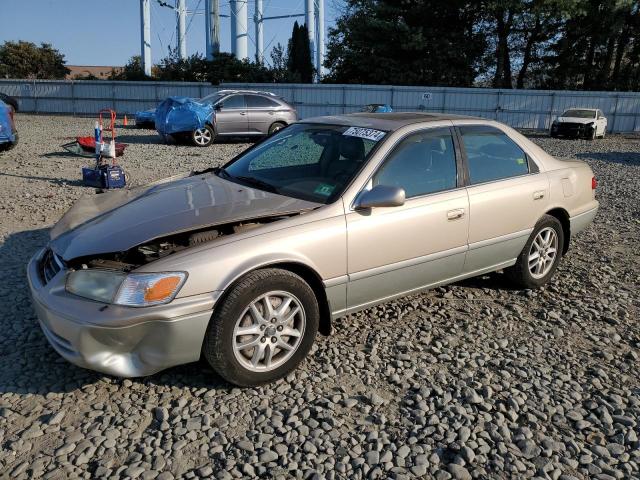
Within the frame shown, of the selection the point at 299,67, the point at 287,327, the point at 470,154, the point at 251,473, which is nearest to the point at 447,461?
the point at 251,473

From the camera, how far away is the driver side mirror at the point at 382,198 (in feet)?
11.4

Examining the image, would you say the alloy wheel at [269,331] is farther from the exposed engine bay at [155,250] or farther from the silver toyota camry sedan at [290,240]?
the exposed engine bay at [155,250]

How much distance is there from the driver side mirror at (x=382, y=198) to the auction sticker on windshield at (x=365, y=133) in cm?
55

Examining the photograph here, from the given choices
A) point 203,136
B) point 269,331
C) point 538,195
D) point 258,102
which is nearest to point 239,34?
point 258,102

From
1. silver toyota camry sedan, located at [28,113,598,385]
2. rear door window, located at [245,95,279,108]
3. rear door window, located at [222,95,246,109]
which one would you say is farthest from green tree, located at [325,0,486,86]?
silver toyota camry sedan, located at [28,113,598,385]

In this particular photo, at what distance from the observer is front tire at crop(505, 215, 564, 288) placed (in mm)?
4730

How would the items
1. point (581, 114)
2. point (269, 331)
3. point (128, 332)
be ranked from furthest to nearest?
point (581, 114) < point (269, 331) < point (128, 332)

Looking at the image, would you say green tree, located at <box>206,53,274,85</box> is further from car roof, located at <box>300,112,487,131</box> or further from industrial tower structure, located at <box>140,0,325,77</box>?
car roof, located at <box>300,112,487,131</box>

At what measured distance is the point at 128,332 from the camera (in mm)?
2842

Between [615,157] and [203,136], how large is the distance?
1165cm

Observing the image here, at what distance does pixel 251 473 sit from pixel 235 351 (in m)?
0.74

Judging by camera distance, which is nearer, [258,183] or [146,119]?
[258,183]

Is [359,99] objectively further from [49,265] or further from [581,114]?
[49,265]

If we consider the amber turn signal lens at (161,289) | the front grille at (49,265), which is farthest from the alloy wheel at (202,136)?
the amber turn signal lens at (161,289)
